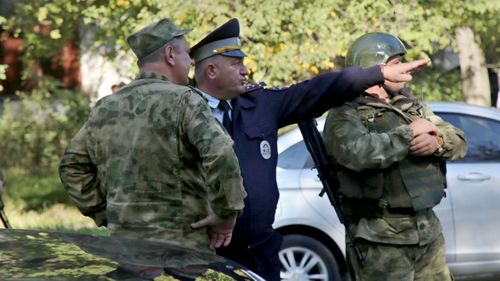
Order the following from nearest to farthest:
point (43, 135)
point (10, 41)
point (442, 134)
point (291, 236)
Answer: point (442, 134) < point (291, 236) < point (43, 135) < point (10, 41)

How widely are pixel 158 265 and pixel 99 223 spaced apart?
1.67m

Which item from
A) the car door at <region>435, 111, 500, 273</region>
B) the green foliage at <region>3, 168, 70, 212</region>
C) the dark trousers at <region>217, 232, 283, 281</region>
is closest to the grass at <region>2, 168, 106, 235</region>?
the green foliage at <region>3, 168, 70, 212</region>

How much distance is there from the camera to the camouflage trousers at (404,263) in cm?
594

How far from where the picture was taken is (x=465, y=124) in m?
9.26

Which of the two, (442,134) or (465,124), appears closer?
(442,134)

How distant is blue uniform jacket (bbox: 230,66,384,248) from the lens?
5.36 metres

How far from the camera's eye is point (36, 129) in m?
20.5

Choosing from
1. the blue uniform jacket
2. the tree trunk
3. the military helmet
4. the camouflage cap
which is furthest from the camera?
the tree trunk

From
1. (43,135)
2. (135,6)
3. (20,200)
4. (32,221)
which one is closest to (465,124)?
(135,6)

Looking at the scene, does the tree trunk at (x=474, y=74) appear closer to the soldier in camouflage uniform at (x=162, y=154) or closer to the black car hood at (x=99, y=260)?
the soldier in camouflage uniform at (x=162, y=154)

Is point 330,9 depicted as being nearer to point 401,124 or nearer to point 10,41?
point 401,124

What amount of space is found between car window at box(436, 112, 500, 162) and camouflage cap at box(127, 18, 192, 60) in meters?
4.48

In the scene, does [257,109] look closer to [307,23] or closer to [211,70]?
[211,70]

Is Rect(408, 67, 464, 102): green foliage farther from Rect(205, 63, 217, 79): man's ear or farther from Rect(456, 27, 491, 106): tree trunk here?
Rect(205, 63, 217, 79): man's ear
